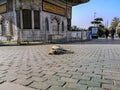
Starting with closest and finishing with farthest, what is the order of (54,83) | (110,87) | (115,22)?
(110,87) < (54,83) < (115,22)

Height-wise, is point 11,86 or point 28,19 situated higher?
point 28,19

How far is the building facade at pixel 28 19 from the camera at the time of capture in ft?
52.3

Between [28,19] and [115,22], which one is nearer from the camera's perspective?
[28,19]

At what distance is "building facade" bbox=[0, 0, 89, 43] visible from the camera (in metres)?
16.0

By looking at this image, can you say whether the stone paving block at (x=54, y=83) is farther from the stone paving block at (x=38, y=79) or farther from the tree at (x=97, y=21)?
the tree at (x=97, y=21)

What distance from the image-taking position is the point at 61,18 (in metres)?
22.0

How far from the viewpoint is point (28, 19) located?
16094 millimetres

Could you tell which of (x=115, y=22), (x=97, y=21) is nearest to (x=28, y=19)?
(x=97, y=21)

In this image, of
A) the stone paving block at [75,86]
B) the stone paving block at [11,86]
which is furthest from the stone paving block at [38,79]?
the stone paving block at [75,86]

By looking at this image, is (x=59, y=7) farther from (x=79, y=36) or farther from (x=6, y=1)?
(x=6, y=1)

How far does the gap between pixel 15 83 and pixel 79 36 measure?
17.8m

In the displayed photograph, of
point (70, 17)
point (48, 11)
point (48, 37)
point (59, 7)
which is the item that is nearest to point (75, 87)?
point (48, 37)

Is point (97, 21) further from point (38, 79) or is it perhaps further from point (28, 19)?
point (38, 79)

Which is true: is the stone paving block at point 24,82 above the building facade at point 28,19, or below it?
below
